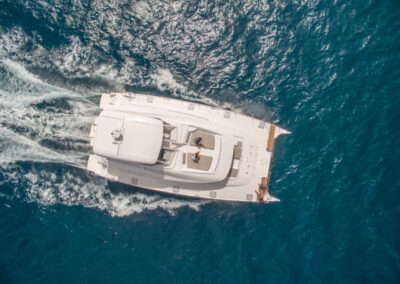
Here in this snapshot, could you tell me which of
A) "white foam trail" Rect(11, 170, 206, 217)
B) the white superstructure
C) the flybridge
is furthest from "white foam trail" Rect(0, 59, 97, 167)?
the flybridge

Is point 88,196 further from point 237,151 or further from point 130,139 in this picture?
point 237,151

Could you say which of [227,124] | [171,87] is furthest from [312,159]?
[171,87]

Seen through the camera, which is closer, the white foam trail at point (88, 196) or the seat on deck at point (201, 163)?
the seat on deck at point (201, 163)

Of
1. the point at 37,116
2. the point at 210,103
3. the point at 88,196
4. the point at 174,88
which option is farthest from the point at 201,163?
the point at 37,116

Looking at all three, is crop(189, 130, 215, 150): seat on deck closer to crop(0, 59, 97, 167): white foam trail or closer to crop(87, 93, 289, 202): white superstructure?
crop(87, 93, 289, 202): white superstructure

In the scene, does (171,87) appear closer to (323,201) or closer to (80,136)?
(80,136)

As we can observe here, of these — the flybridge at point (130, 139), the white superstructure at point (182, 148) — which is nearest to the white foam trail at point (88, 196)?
the white superstructure at point (182, 148)

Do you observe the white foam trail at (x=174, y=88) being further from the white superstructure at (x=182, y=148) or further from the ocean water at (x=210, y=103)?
the white superstructure at (x=182, y=148)
